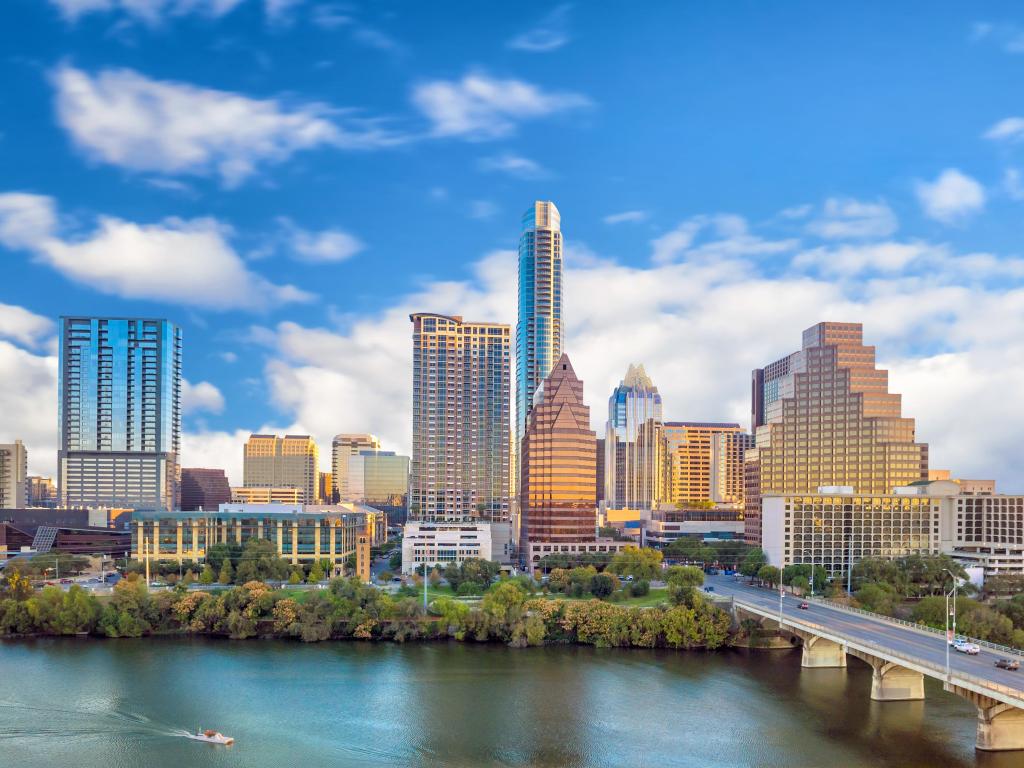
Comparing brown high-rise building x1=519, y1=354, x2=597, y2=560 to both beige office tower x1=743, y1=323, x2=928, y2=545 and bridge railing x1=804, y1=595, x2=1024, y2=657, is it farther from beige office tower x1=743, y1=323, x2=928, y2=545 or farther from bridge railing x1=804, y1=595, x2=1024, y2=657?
bridge railing x1=804, y1=595, x2=1024, y2=657

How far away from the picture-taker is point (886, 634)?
2382 inches

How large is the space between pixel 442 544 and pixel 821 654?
194 feet

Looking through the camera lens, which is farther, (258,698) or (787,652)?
(787,652)

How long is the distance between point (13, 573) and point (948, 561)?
9956 cm

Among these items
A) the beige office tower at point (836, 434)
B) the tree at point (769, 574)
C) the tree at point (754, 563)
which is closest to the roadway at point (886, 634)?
the tree at point (769, 574)

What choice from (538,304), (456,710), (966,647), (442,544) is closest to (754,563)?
(442,544)

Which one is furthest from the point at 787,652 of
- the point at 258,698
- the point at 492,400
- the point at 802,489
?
the point at 492,400

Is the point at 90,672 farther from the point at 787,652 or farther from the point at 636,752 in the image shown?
the point at 787,652

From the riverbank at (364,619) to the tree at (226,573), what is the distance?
609 inches

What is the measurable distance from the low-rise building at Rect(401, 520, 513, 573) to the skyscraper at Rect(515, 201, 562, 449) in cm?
7756

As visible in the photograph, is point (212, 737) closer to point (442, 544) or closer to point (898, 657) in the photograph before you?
point (898, 657)

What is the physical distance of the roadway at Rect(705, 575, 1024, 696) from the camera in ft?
154

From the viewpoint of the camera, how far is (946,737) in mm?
47469

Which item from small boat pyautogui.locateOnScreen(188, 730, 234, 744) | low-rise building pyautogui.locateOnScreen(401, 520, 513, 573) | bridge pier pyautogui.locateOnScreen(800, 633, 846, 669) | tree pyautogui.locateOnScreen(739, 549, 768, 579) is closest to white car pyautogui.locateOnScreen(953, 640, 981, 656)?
bridge pier pyautogui.locateOnScreen(800, 633, 846, 669)
